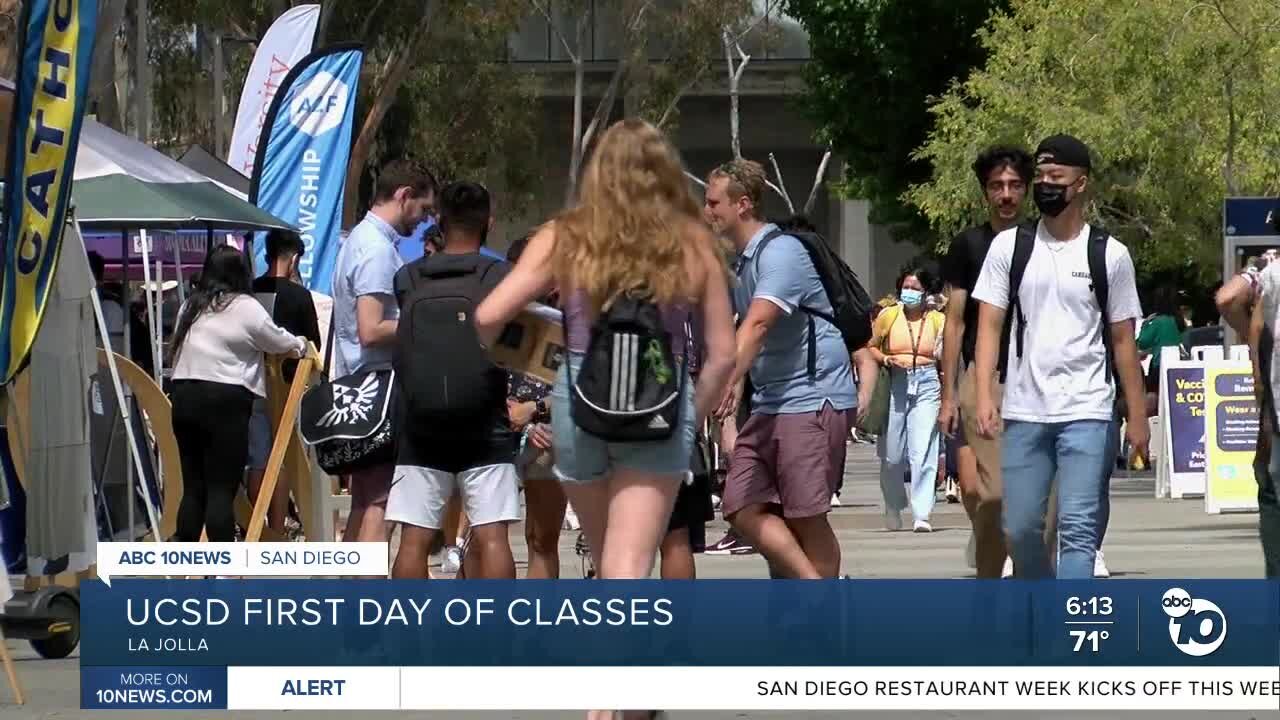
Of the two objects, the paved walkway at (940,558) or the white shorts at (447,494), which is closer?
the paved walkway at (940,558)

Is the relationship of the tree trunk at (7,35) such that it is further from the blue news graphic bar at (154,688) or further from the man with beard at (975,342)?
the blue news graphic bar at (154,688)

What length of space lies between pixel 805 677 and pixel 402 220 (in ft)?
12.9

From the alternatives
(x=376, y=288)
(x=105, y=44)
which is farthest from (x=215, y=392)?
(x=105, y=44)

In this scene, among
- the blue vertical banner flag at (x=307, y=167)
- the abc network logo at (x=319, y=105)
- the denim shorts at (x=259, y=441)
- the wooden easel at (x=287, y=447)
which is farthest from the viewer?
the abc network logo at (x=319, y=105)

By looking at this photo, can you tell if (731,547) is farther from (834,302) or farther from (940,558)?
(834,302)

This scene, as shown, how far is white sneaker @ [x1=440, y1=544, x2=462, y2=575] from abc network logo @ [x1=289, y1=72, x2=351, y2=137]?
756cm

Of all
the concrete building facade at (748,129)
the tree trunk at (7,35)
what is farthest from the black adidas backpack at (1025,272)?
the concrete building facade at (748,129)

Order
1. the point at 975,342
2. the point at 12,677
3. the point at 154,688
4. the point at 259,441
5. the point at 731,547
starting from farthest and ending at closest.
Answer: the point at 731,547 < the point at 259,441 < the point at 975,342 < the point at 12,677 < the point at 154,688

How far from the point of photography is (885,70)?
44.0 m

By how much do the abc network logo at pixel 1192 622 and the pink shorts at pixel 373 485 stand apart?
3.82m

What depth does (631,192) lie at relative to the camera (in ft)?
21.7

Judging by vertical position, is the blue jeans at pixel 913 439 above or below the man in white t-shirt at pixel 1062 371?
below

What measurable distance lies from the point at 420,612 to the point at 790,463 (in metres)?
2.15

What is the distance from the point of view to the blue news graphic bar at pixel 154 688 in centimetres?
664
